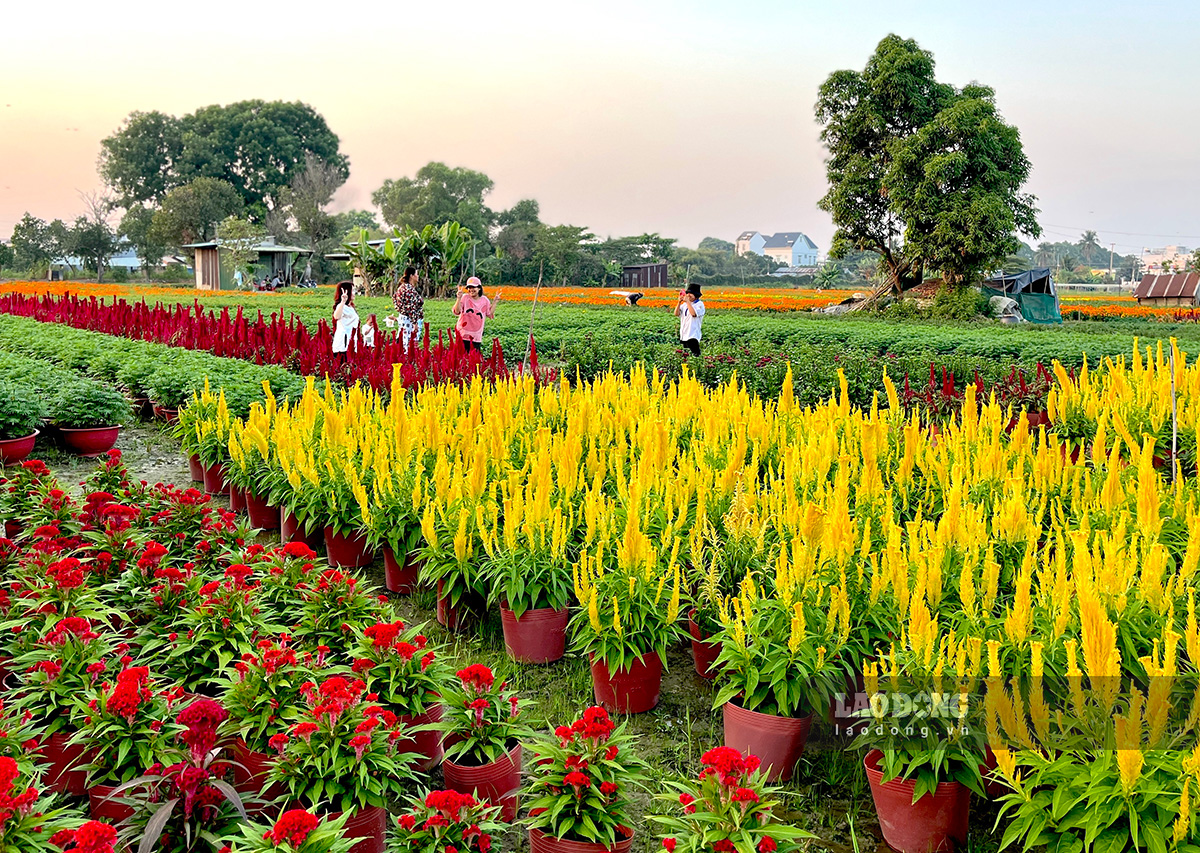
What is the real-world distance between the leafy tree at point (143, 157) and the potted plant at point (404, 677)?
63.9 metres

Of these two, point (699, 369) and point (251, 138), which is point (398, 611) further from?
point (251, 138)

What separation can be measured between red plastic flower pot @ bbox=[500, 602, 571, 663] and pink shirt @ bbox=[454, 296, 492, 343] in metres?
6.88

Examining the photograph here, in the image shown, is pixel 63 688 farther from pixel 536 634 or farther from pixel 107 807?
pixel 536 634

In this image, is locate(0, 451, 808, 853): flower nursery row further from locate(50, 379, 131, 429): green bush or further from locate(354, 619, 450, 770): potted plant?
locate(50, 379, 131, 429): green bush

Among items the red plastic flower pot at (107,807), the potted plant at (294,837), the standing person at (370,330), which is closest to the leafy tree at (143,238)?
the standing person at (370,330)

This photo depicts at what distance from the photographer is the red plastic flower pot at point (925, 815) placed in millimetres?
2531

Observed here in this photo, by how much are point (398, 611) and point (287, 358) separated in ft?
17.0

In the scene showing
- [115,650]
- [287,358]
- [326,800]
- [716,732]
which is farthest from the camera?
[287,358]

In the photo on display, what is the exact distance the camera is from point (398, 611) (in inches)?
176

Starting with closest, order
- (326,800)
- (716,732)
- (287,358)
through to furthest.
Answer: (326,800) < (716,732) < (287,358)

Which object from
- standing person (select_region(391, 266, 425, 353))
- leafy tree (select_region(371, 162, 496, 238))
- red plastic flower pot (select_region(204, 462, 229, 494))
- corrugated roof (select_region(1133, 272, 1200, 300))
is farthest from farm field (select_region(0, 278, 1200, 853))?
leafy tree (select_region(371, 162, 496, 238))

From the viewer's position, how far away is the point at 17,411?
6.34m

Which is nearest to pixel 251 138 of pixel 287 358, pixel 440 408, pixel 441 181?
pixel 441 181

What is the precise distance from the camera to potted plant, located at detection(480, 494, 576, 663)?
3.59 metres
